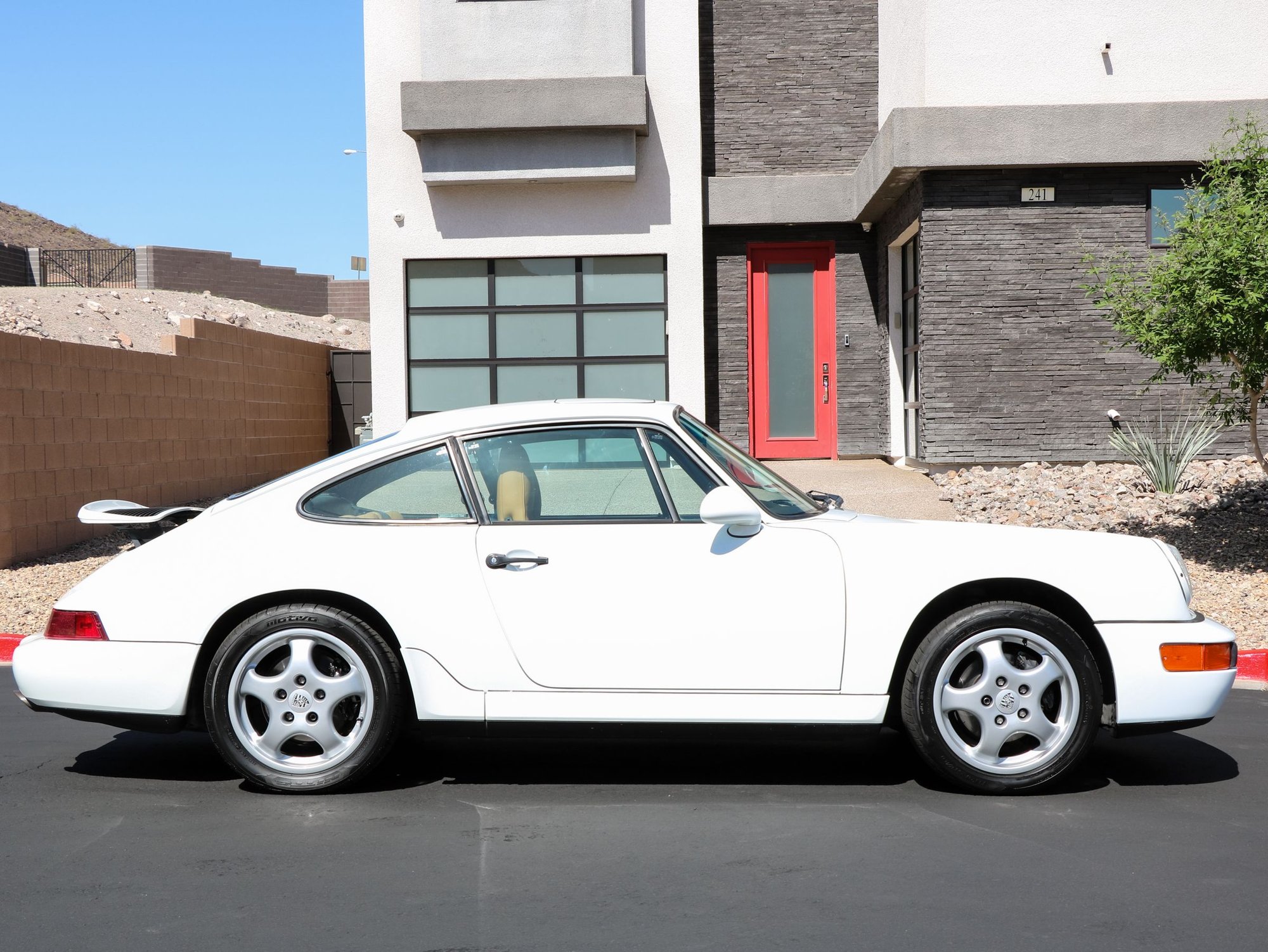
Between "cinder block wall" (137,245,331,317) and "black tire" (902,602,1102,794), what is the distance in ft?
124

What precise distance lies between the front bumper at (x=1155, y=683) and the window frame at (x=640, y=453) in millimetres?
1603

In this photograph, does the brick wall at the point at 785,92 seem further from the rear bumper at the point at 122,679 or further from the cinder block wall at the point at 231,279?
the cinder block wall at the point at 231,279

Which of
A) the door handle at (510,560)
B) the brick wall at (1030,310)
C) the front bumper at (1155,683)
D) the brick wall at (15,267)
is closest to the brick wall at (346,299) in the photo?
the brick wall at (15,267)

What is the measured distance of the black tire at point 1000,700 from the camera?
4438mm

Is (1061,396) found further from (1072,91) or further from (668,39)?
(668,39)

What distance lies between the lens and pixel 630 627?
4480 mm

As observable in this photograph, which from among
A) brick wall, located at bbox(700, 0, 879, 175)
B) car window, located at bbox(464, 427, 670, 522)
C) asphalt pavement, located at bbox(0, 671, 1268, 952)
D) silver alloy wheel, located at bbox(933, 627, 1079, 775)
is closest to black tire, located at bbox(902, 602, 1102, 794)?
silver alloy wheel, located at bbox(933, 627, 1079, 775)

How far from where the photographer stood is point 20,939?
332 cm

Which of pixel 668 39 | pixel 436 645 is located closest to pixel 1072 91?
pixel 668 39

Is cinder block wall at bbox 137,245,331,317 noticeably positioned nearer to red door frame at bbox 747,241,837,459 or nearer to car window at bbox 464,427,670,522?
red door frame at bbox 747,241,837,459

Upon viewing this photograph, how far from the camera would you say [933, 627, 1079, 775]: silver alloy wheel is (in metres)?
4.45

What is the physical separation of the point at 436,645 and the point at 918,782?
1946 millimetres

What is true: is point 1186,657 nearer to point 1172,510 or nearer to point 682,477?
point 682,477

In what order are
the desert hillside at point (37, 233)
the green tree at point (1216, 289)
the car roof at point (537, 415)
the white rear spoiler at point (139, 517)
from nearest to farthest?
the car roof at point (537, 415)
the white rear spoiler at point (139, 517)
the green tree at point (1216, 289)
the desert hillside at point (37, 233)
